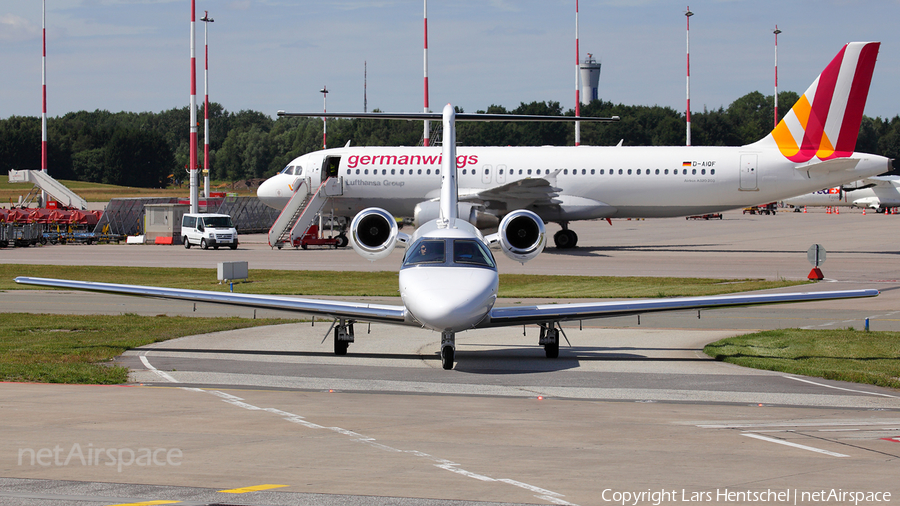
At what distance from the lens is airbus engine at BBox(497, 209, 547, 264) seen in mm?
16703

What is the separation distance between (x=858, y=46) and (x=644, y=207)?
1149cm

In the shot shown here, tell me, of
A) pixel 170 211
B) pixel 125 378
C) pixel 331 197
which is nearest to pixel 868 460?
pixel 125 378

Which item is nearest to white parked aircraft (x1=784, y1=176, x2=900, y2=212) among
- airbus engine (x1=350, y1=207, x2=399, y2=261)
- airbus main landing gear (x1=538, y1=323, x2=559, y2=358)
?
airbus engine (x1=350, y1=207, x2=399, y2=261)

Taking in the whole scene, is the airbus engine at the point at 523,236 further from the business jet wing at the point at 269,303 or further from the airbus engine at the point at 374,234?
the business jet wing at the point at 269,303

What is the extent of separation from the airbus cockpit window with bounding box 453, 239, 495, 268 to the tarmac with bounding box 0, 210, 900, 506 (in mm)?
1766

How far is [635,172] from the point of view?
42094 mm

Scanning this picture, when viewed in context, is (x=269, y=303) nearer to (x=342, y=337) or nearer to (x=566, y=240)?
(x=342, y=337)

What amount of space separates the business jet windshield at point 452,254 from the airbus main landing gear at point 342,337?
5.72ft

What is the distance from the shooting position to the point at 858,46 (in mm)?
38219

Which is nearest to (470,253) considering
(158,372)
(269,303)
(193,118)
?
(269,303)

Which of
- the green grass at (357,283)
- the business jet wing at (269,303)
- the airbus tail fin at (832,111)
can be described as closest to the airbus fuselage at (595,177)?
the airbus tail fin at (832,111)

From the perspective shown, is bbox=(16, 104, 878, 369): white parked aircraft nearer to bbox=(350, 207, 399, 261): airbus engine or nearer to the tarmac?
bbox=(350, 207, 399, 261): airbus engine

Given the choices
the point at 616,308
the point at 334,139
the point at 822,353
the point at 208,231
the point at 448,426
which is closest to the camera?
the point at 448,426

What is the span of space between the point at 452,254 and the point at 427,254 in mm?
431
